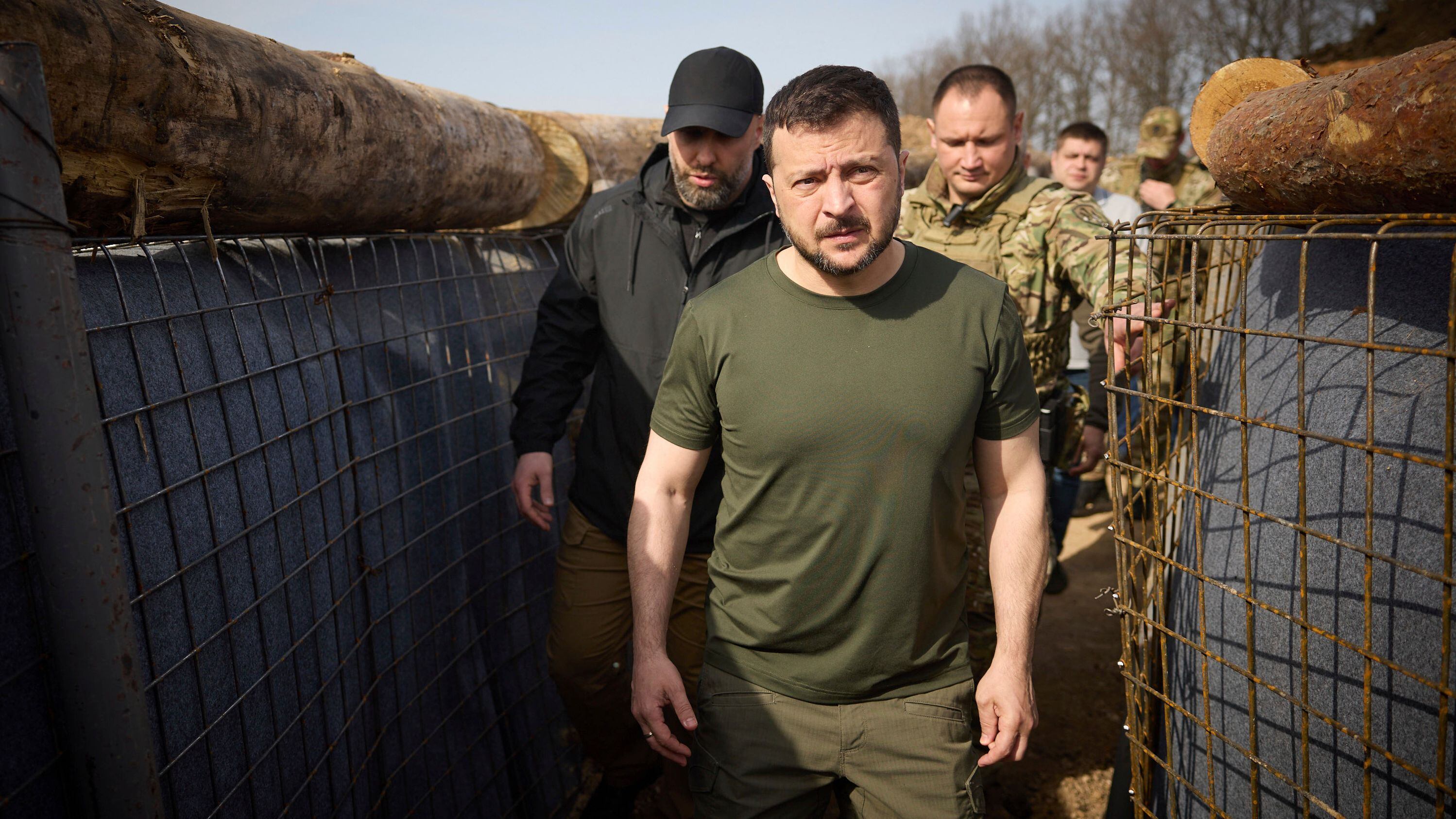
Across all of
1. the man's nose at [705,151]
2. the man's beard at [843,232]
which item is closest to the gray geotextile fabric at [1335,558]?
the man's beard at [843,232]

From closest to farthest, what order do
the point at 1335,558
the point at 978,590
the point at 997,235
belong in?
the point at 1335,558, the point at 978,590, the point at 997,235

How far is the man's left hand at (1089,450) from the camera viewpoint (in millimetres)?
3779

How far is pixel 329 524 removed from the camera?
7.45 feet

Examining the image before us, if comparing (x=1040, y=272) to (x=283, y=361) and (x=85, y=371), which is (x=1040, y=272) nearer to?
(x=283, y=361)

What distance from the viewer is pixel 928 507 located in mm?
1830

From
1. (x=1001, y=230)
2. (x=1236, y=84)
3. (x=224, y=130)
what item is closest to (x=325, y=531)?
(x=224, y=130)

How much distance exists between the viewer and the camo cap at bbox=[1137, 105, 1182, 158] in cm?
687

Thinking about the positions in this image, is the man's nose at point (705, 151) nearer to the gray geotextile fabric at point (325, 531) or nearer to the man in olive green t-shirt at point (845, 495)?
the man in olive green t-shirt at point (845, 495)

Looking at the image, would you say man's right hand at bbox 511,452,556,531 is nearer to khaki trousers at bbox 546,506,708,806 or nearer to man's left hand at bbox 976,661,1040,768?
khaki trousers at bbox 546,506,708,806

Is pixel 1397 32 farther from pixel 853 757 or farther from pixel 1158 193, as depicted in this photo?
pixel 853 757

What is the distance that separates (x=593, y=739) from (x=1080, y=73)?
123ft

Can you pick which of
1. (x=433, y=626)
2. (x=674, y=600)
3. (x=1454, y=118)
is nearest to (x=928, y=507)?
(x=1454, y=118)

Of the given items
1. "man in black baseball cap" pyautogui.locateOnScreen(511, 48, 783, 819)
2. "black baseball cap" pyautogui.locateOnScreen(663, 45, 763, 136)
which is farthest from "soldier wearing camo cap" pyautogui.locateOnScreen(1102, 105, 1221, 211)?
"man in black baseball cap" pyautogui.locateOnScreen(511, 48, 783, 819)

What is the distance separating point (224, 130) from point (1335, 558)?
229 centimetres
